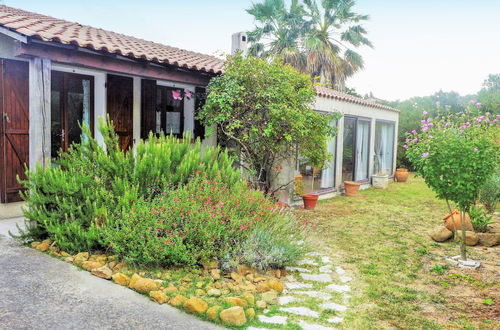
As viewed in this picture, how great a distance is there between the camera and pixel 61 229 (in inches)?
215

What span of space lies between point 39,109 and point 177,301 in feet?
11.9

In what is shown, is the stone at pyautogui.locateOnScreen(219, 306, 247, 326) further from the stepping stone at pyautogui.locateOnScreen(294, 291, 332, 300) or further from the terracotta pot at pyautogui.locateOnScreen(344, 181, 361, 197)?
the terracotta pot at pyautogui.locateOnScreen(344, 181, 361, 197)

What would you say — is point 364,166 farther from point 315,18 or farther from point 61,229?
point 61,229

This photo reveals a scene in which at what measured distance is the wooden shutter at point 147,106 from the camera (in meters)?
8.68

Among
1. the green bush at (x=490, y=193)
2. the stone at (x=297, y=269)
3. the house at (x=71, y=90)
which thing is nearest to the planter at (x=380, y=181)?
the green bush at (x=490, y=193)

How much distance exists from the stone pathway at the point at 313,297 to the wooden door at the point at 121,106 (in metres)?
4.36

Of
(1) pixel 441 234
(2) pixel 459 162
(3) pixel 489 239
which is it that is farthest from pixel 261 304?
(3) pixel 489 239

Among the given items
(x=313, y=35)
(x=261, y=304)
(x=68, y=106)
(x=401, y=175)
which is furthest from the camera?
(x=313, y=35)

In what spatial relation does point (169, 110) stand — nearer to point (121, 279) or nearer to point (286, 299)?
point (121, 279)

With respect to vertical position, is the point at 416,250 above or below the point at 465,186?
below

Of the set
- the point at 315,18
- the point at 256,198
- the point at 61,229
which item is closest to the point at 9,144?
the point at 61,229

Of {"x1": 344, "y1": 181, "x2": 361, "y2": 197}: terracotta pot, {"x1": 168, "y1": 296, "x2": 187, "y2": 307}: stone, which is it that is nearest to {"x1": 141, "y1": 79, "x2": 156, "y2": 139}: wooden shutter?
{"x1": 168, "y1": 296, "x2": 187, "y2": 307}: stone

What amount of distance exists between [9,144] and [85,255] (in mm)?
3262

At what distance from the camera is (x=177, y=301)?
404 centimetres
